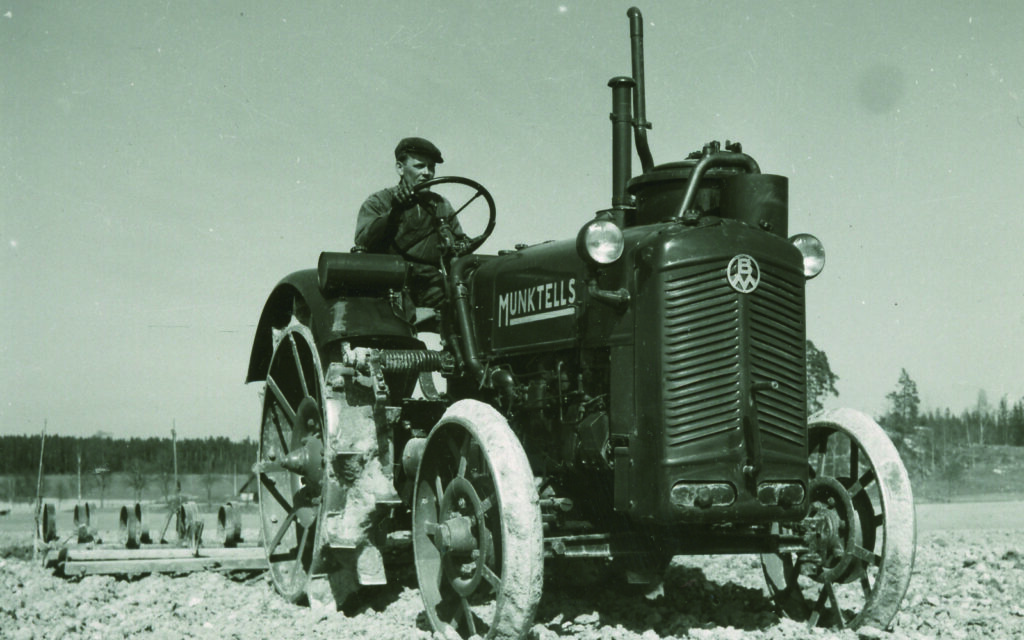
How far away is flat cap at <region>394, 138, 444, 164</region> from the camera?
23.6 ft

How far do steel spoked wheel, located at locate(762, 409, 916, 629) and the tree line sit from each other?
4170 centimetres

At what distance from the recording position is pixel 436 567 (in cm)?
531

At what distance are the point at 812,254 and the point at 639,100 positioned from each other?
1595 mm

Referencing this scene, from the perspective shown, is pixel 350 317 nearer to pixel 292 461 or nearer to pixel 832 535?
pixel 292 461

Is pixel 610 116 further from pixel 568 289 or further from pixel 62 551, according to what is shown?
pixel 62 551

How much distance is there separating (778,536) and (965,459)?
50.5 meters

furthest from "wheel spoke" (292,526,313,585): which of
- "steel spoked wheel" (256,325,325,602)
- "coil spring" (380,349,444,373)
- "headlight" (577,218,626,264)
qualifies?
"headlight" (577,218,626,264)

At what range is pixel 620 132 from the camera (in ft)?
21.0

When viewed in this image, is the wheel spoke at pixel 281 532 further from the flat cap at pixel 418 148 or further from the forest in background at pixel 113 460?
the forest in background at pixel 113 460

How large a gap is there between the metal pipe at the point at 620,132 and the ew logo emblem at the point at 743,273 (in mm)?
1598

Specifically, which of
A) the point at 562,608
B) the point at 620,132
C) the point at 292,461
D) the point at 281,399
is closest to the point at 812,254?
the point at 620,132

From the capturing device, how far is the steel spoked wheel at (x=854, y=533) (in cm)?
507

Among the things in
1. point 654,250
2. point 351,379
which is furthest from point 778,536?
point 351,379

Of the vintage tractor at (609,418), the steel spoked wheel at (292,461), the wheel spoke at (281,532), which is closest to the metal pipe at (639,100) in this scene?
the vintage tractor at (609,418)
